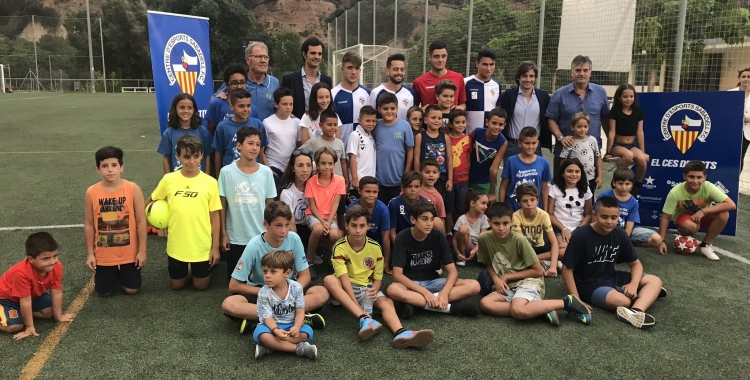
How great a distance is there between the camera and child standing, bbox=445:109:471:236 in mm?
5336

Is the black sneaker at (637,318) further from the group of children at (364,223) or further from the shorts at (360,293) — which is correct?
the shorts at (360,293)

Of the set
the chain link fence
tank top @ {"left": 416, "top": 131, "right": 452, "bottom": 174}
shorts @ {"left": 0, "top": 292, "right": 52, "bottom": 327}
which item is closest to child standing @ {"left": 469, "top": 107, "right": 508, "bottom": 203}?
tank top @ {"left": 416, "top": 131, "right": 452, "bottom": 174}

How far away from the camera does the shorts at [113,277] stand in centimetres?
407

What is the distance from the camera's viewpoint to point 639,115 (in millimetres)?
5770

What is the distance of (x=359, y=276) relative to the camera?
3.84m

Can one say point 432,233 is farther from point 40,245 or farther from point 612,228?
point 40,245

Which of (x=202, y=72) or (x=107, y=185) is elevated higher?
(x=202, y=72)

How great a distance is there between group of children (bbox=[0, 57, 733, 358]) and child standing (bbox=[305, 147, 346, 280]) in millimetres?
12

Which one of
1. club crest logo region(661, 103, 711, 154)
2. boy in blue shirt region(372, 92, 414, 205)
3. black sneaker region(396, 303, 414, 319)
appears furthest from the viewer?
club crest logo region(661, 103, 711, 154)

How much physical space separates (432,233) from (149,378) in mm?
2117

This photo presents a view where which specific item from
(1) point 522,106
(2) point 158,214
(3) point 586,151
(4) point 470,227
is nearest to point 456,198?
(4) point 470,227

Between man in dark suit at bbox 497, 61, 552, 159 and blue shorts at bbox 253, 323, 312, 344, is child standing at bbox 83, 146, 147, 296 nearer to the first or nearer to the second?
blue shorts at bbox 253, 323, 312, 344

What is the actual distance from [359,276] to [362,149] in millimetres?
1567

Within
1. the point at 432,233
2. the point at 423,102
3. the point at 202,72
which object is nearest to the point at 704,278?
the point at 432,233
